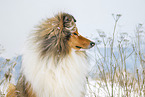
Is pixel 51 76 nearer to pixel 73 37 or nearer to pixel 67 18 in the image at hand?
pixel 73 37

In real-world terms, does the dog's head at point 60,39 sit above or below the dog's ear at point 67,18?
below

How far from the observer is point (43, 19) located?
2252 mm

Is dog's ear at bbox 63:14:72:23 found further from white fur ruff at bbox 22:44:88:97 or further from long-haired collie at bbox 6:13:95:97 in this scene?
white fur ruff at bbox 22:44:88:97

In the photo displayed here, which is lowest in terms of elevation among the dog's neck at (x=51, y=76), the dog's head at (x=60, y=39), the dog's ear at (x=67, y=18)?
the dog's neck at (x=51, y=76)

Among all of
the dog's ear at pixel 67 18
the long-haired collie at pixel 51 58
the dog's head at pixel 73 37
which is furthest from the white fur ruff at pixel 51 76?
the dog's ear at pixel 67 18

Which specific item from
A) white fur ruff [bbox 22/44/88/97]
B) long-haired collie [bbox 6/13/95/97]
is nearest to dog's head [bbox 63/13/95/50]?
long-haired collie [bbox 6/13/95/97]

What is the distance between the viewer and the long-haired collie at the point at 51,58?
2.08 meters

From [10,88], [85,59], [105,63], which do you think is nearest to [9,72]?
[10,88]

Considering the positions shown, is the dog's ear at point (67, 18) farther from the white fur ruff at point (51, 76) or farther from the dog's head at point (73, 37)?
the white fur ruff at point (51, 76)

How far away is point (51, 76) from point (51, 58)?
18 cm

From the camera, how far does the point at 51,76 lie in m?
2.09

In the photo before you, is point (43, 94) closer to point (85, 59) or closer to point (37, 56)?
point (37, 56)

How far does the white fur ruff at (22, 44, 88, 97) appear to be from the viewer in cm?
207

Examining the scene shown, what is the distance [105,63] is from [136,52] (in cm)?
48
